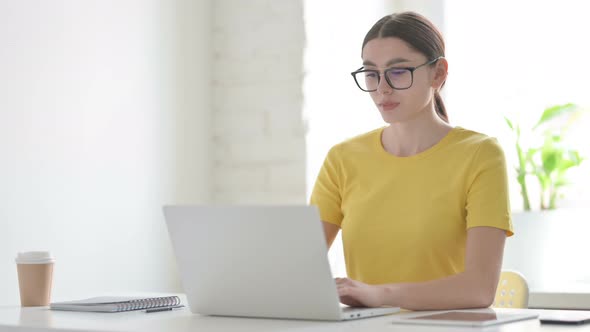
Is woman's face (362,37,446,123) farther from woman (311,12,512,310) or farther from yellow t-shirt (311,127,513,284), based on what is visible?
yellow t-shirt (311,127,513,284)

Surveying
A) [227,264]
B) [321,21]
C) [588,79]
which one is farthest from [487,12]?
[227,264]

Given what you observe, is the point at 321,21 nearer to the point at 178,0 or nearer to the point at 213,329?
the point at 178,0

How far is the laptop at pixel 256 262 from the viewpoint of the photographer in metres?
1.37

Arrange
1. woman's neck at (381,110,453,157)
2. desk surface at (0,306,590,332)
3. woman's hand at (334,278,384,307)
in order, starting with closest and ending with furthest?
desk surface at (0,306,590,332), woman's hand at (334,278,384,307), woman's neck at (381,110,453,157)

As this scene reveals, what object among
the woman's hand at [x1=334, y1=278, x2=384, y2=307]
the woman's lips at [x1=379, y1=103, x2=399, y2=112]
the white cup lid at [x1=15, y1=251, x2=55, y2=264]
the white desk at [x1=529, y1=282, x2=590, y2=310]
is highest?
the woman's lips at [x1=379, y1=103, x2=399, y2=112]

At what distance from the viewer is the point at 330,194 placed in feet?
6.79

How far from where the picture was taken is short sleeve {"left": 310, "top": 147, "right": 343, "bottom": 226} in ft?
6.77

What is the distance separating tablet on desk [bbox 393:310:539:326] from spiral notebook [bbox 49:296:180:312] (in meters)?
0.45

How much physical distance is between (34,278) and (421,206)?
0.78 m

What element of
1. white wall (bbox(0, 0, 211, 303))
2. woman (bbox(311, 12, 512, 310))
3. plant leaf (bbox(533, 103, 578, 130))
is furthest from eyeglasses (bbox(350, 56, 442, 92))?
plant leaf (bbox(533, 103, 578, 130))

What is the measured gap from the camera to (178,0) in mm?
2795

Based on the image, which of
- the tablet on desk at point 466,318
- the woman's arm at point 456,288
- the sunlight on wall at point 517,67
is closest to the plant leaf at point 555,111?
the sunlight on wall at point 517,67

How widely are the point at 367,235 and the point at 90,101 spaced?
35.8 inches

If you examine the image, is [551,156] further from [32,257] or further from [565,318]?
[32,257]
